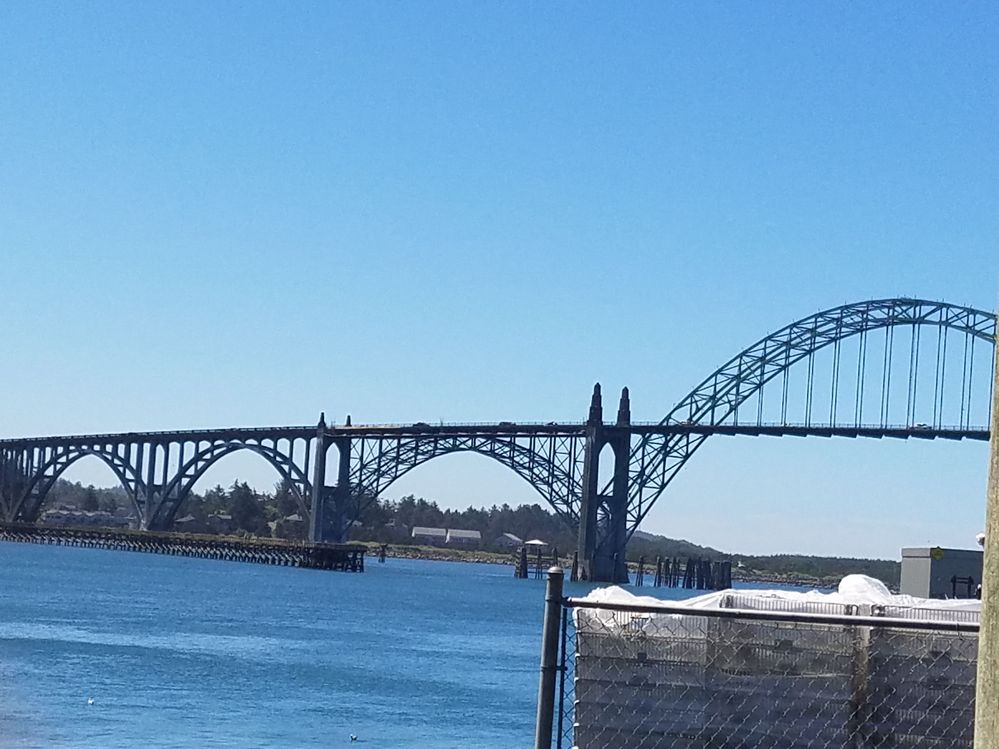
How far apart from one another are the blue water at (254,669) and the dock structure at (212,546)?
3040 centimetres

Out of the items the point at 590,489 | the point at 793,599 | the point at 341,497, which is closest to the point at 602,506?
the point at 590,489

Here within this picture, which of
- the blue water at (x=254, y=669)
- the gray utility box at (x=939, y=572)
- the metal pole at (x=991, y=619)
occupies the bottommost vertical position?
the blue water at (x=254, y=669)

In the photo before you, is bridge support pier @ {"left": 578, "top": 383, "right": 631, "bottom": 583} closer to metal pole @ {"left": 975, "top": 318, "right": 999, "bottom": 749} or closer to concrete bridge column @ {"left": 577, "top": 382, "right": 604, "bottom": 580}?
concrete bridge column @ {"left": 577, "top": 382, "right": 604, "bottom": 580}

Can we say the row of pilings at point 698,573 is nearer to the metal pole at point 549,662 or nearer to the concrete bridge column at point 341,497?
the concrete bridge column at point 341,497

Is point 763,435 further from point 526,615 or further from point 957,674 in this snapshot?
point 957,674

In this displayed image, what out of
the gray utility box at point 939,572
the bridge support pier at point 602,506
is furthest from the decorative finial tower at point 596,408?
the gray utility box at point 939,572

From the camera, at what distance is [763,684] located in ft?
21.3

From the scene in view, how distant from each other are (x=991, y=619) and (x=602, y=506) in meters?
102

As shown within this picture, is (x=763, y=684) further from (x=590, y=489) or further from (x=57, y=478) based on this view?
(x=57, y=478)

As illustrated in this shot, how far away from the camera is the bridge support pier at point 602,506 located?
335 ft

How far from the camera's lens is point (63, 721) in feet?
92.6

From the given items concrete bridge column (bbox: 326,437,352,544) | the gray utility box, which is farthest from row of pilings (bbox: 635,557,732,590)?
the gray utility box

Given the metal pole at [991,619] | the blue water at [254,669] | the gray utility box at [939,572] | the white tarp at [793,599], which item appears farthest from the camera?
the blue water at [254,669]

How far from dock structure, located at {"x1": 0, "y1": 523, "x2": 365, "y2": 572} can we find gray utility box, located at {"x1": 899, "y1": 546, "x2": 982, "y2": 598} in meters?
92.2
